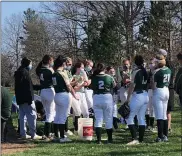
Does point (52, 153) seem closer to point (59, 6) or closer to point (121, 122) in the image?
point (121, 122)

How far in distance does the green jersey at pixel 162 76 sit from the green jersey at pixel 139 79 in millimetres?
326

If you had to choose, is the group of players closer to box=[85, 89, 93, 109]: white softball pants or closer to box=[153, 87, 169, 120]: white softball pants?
box=[153, 87, 169, 120]: white softball pants

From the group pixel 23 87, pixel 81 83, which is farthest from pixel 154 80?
pixel 23 87

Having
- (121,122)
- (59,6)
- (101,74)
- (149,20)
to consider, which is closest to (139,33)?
(149,20)

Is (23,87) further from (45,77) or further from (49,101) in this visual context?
(49,101)

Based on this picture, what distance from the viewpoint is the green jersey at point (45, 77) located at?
10758 millimetres

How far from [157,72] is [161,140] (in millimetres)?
1603

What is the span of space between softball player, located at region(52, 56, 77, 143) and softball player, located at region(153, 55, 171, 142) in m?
2.00

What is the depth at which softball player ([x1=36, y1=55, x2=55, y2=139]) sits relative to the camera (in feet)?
35.5

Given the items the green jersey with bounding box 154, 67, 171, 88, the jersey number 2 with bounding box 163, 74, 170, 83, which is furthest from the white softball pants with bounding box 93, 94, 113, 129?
the jersey number 2 with bounding box 163, 74, 170, 83

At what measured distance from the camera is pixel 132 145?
394 inches

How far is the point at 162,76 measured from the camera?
10.3 m

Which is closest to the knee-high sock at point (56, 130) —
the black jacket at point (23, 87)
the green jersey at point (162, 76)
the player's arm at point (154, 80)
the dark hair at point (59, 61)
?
the black jacket at point (23, 87)

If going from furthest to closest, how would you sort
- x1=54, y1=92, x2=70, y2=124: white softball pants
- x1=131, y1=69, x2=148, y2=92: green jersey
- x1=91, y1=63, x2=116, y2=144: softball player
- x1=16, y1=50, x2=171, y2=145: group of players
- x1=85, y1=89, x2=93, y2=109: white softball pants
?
x1=85, y1=89, x2=93, y2=109: white softball pants, x1=54, y1=92, x2=70, y2=124: white softball pants, x1=91, y1=63, x2=116, y2=144: softball player, x1=16, y1=50, x2=171, y2=145: group of players, x1=131, y1=69, x2=148, y2=92: green jersey
